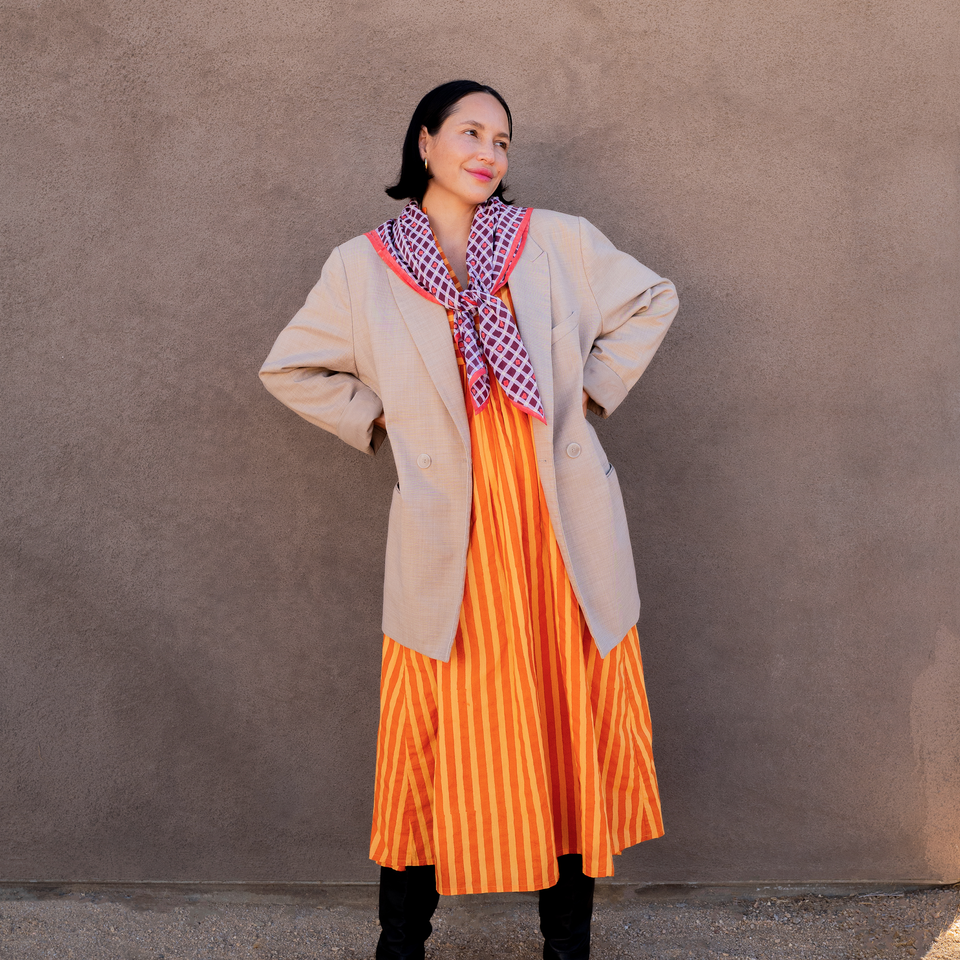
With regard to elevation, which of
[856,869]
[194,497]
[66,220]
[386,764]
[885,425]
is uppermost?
[66,220]

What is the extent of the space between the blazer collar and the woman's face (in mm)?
200

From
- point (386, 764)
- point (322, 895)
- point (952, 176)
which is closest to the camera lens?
point (386, 764)

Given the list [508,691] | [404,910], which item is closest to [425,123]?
[508,691]

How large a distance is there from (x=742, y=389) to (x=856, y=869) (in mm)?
1424

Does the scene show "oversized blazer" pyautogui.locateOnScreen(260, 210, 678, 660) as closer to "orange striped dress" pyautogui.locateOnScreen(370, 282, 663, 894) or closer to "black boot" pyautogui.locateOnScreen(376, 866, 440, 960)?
"orange striped dress" pyautogui.locateOnScreen(370, 282, 663, 894)

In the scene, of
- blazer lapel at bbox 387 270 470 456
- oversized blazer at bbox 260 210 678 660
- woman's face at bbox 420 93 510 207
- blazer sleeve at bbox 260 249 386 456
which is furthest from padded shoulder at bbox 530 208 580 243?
blazer sleeve at bbox 260 249 386 456

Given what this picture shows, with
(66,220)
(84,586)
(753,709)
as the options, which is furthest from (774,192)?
(84,586)

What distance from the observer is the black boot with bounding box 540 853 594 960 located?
1.95m

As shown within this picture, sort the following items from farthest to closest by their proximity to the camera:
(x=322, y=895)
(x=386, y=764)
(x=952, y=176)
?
(x=322, y=895) < (x=952, y=176) < (x=386, y=764)

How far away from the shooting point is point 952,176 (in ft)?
7.66

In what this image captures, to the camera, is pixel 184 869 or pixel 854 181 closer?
pixel 854 181

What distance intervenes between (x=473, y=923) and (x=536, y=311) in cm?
167

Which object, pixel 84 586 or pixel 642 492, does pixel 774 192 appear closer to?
pixel 642 492

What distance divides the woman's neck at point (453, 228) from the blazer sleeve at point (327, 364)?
0.24 metres
